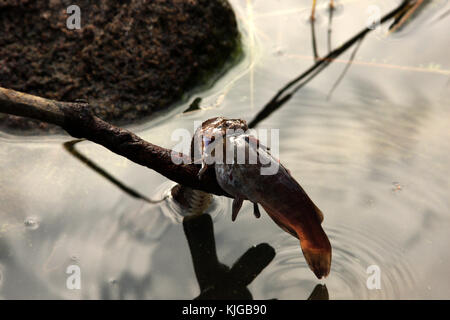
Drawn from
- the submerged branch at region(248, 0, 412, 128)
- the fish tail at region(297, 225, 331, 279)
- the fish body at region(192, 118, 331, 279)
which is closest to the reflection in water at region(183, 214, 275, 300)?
the fish tail at region(297, 225, 331, 279)

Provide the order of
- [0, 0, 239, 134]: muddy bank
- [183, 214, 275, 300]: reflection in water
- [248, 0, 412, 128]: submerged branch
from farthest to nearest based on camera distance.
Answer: [248, 0, 412, 128]: submerged branch, [0, 0, 239, 134]: muddy bank, [183, 214, 275, 300]: reflection in water

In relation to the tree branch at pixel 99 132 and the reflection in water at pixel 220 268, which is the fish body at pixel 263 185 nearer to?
the tree branch at pixel 99 132

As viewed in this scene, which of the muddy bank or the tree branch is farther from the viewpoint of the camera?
the muddy bank

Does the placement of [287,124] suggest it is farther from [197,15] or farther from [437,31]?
[437,31]

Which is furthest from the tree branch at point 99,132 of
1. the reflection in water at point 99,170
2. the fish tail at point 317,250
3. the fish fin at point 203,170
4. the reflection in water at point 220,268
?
the reflection in water at point 99,170

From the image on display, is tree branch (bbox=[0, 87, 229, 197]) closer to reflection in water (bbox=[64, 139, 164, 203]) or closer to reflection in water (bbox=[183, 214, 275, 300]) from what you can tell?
reflection in water (bbox=[183, 214, 275, 300])

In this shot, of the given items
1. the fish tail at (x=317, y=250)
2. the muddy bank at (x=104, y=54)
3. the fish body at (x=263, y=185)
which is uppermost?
the muddy bank at (x=104, y=54)
